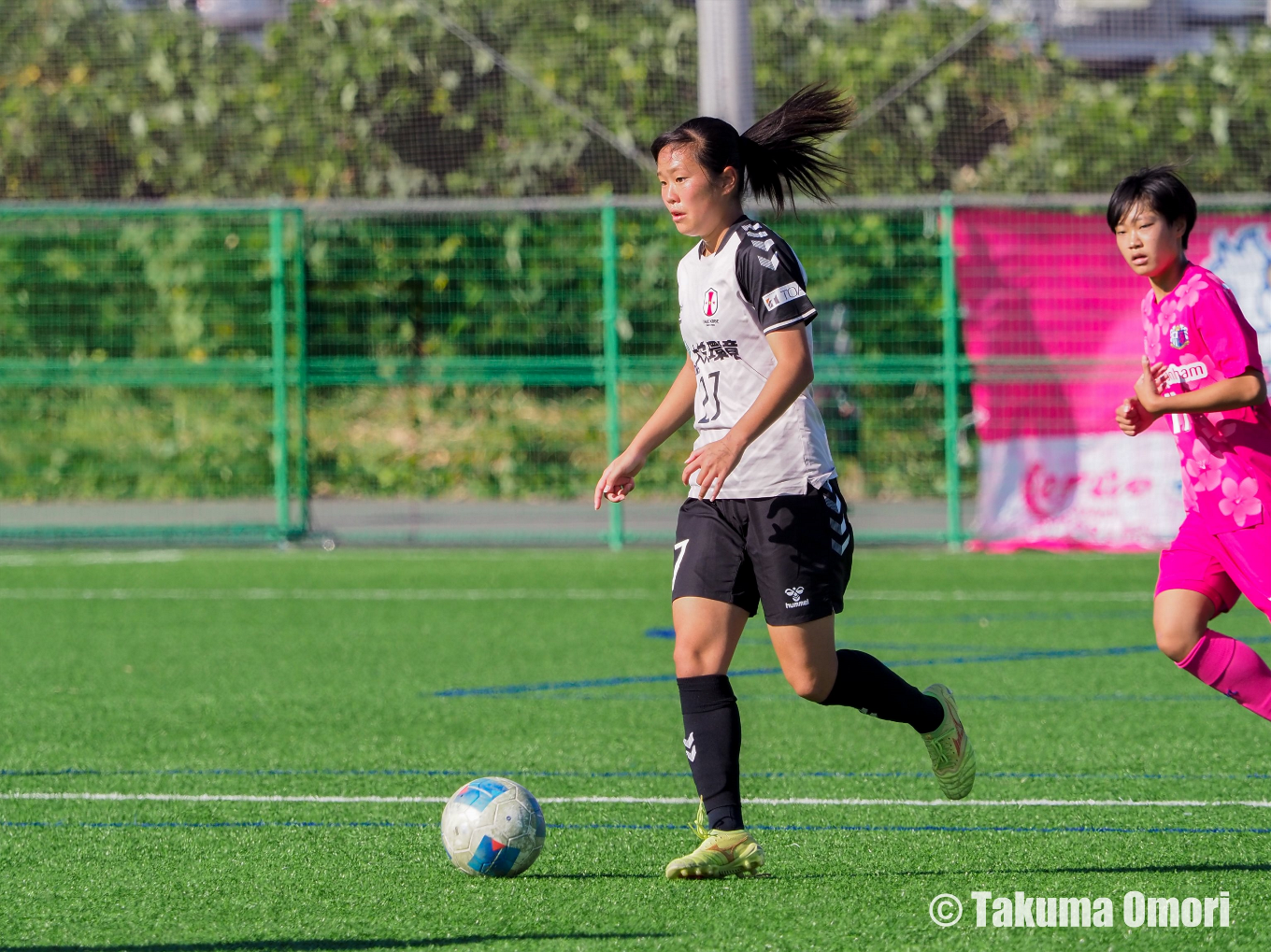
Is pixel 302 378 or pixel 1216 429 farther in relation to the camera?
pixel 302 378

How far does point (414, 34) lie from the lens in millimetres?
18203

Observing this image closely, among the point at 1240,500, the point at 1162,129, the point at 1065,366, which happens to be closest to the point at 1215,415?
the point at 1240,500

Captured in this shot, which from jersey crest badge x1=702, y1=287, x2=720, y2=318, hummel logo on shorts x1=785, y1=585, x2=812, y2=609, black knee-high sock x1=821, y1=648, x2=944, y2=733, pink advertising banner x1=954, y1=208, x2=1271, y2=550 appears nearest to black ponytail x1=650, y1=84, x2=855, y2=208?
jersey crest badge x1=702, y1=287, x2=720, y2=318

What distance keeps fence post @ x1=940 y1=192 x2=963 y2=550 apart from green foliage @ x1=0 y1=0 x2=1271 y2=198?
3500 millimetres

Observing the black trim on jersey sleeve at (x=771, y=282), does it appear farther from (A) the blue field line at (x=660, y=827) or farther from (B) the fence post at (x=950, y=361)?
(B) the fence post at (x=950, y=361)

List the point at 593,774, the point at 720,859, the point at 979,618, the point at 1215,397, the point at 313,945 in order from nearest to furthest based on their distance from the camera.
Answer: the point at 313,945, the point at 720,859, the point at 1215,397, the point at 593,774, the point at 979,618

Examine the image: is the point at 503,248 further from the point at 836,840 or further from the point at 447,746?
the point at 836,840

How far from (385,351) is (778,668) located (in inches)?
325

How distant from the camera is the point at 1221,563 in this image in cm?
496

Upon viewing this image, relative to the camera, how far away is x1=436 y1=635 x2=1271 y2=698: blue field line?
25.2 ft

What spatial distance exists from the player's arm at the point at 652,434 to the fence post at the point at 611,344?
8958 millimetres

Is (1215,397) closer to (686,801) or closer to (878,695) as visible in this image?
(878,695)

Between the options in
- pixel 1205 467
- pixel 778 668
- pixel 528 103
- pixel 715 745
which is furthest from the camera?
pixel 528 103

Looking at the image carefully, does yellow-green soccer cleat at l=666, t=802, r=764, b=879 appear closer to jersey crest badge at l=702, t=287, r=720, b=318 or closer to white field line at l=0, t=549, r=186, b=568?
jersey crest badge at l=702, t=287, r=720, b=318
